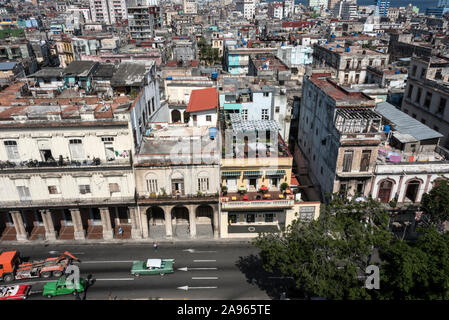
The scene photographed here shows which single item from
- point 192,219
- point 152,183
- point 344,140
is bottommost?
point 192,219

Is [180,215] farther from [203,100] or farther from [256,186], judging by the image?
[203,100]

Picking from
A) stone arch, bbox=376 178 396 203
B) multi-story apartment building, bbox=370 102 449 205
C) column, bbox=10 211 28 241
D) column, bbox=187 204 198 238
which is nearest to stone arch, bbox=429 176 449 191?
multi-story apartment building, bbox=370 102 449 205

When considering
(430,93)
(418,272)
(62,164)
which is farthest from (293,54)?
(418,272)

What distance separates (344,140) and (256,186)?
46.6 ft

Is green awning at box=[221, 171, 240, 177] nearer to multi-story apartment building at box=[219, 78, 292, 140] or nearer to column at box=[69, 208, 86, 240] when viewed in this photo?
multi-story apartment building at box=[219, 78, 292, 140]

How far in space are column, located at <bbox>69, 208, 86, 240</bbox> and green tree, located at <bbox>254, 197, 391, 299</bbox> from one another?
28824 mm

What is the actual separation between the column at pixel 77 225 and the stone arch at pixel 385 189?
1733 inches

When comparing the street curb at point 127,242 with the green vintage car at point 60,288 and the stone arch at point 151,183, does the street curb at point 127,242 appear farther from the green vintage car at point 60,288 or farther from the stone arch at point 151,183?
the green vintage car at point 60,288

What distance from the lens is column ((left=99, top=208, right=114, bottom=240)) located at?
49.6 meters

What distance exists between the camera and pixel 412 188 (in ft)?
160

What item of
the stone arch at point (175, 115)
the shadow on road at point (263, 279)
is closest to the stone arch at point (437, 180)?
the shadow on road at point (263, 279)

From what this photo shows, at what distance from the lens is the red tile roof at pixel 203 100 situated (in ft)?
186

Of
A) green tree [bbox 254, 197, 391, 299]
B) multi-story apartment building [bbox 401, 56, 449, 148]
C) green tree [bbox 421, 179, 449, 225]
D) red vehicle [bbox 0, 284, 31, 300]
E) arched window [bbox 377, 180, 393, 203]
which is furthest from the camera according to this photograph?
multi-story apartment building [bbox 401, 56, 449, 148]
